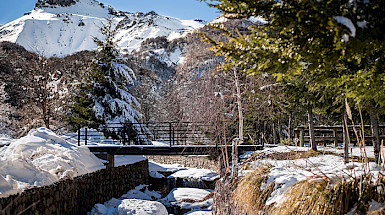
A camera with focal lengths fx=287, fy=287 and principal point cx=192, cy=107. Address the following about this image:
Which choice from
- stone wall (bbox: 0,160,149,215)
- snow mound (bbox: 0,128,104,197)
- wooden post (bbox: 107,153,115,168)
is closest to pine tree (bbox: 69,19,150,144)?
stone wall (bbox: 0,160,149,215)

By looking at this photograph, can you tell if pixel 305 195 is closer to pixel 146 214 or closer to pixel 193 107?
pixel 193 107

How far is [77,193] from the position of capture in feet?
26.7

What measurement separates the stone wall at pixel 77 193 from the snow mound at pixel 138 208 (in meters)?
1.27

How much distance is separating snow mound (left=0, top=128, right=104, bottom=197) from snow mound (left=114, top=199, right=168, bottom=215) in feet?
5.34

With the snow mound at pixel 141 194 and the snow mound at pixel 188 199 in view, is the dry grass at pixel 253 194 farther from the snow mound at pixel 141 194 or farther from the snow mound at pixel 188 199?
the snow mound at pixel 141 194

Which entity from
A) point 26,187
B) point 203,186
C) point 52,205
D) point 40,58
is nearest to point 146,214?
point 52,205

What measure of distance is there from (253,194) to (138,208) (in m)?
5.32

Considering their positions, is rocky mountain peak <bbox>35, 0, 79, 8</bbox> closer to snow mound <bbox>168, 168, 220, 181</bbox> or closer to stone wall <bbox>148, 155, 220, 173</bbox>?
stone wall <bbox>148, 155, 220, 173</bbox>

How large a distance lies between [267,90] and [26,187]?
6.02 m

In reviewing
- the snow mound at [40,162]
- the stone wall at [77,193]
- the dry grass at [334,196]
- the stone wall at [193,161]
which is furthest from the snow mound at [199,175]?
the dry grass at [334,196]

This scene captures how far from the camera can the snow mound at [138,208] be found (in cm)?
786

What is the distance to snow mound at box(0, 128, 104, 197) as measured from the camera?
564cm

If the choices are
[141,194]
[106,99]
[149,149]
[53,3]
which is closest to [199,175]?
[141,194]

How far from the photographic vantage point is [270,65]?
273cm
